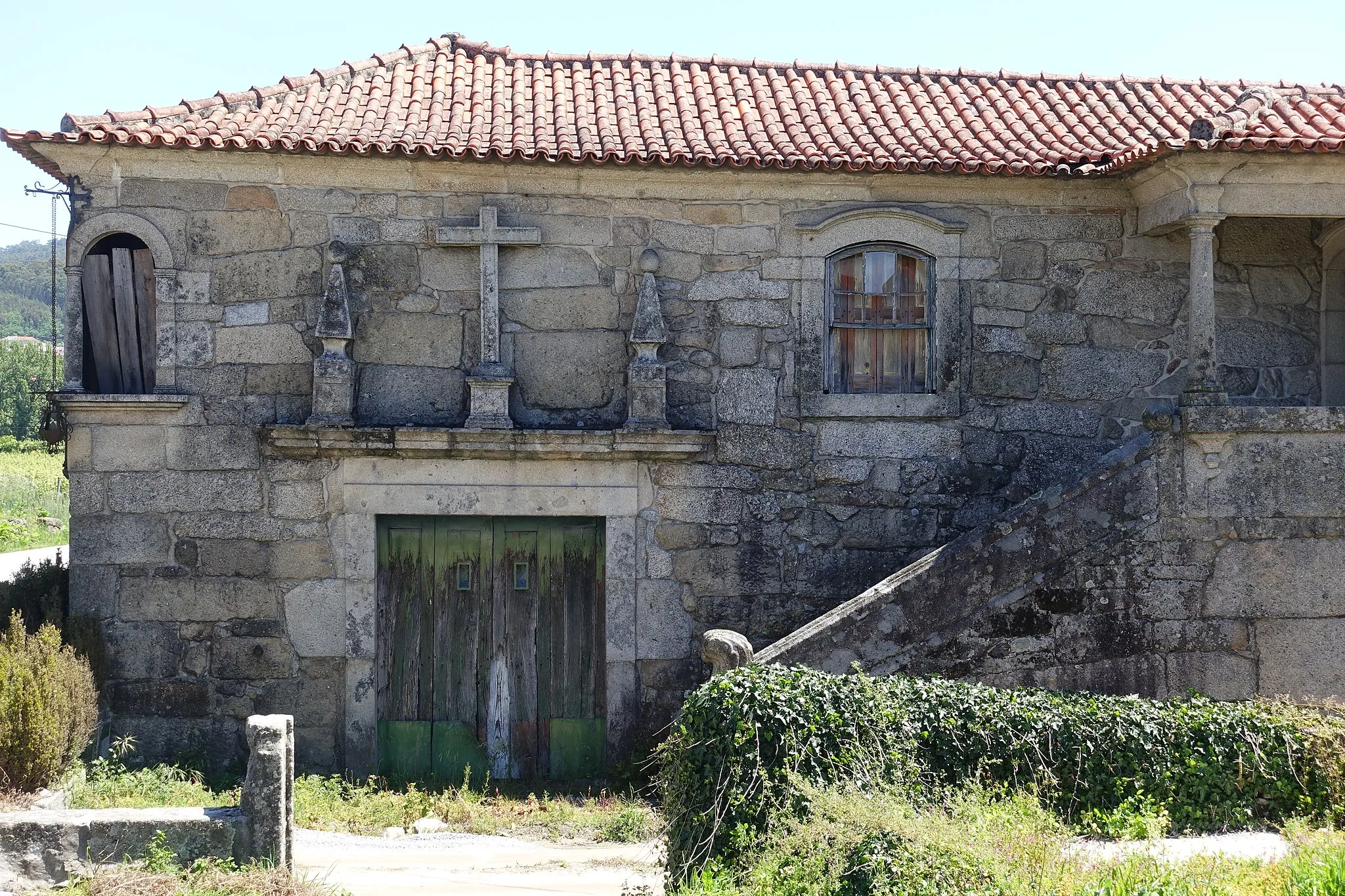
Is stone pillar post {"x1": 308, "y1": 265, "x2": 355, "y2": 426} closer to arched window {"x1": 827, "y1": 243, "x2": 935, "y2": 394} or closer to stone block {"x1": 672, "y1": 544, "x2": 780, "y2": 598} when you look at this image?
stone block {"x1": 672, "y1": 544, "x2": 780, "y2": 598}

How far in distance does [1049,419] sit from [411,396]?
14.5 feet

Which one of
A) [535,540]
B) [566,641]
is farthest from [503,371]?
[566,641]

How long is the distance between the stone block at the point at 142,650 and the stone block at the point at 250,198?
2.80 metres

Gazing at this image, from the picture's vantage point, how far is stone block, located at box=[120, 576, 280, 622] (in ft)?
26.0

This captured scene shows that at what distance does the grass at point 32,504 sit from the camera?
819 inches

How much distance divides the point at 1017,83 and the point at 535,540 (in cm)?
545

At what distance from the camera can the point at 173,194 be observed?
7961 mm

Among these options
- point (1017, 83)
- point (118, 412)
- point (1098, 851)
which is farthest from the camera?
point (1017, 83)

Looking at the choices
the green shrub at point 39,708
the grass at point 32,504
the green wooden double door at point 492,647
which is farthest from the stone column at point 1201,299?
the grass at point 32,504

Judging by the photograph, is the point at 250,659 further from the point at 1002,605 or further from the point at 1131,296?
the point at 1131,296

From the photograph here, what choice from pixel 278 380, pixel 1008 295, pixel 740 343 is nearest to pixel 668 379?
pixel 740 343

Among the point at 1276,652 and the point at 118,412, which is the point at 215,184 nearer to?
the point at 118,412

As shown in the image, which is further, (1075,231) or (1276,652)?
(1075,231)

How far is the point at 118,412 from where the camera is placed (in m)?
7.91
